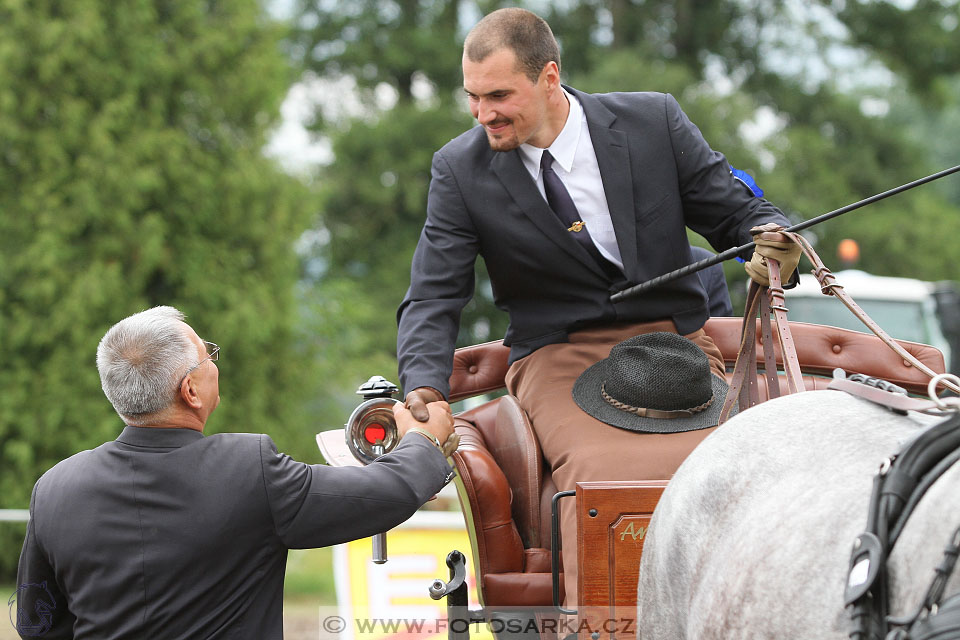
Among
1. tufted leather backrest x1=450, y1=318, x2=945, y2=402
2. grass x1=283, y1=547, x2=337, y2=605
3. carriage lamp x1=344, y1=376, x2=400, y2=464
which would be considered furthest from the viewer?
grass x1=283, y1=547, x2=337, y2=605

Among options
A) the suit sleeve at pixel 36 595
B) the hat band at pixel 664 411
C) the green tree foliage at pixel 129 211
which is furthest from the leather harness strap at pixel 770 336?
the green tree foliage at pixel 129 211

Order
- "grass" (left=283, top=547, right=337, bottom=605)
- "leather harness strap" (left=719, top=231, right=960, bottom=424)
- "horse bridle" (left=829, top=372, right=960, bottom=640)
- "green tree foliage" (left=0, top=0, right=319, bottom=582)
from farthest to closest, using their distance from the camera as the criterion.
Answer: "grass" (left=283, top=547, right=337, bottom=605) < "green tree foliage" (left=0, top=0, right=319, bottom=582) < "leather harness strap" (left=719, top=231, right=960, bottom=424) < "horse bridle" (left=829, top=372, right=960, bottom=640)

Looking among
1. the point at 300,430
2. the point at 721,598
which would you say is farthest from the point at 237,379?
the point at 721,598

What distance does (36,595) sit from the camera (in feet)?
6.97

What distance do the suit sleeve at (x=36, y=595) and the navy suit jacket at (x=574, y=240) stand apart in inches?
42.7

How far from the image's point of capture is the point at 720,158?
298 centimetres

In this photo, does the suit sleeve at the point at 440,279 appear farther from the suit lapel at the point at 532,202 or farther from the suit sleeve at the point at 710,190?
the suit sleeve at the point at 710,190

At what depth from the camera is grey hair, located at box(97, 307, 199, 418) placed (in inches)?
81.6

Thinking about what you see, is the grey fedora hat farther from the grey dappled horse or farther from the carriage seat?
the grey dappled horse

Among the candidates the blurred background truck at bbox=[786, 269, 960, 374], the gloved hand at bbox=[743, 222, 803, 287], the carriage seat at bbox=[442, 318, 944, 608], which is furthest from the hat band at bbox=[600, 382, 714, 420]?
the blurred background truck at bbox=[786, 269, 960, 374]

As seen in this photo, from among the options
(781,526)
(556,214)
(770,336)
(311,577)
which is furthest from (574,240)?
(311,577)

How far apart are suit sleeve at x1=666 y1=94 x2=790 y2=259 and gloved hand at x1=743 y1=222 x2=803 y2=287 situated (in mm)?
495

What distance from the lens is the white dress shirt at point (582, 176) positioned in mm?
2920

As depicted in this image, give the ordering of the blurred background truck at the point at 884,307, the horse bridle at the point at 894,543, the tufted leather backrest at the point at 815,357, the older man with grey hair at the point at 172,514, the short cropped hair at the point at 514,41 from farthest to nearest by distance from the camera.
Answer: the blurred background truck at the point at 884,307
the tufted leather backrest at the point at 815,357
the short cropped hair at the point at 514,41
the older man with grey hair at the point at 172,514
the horse bridle at the point at 894,543
